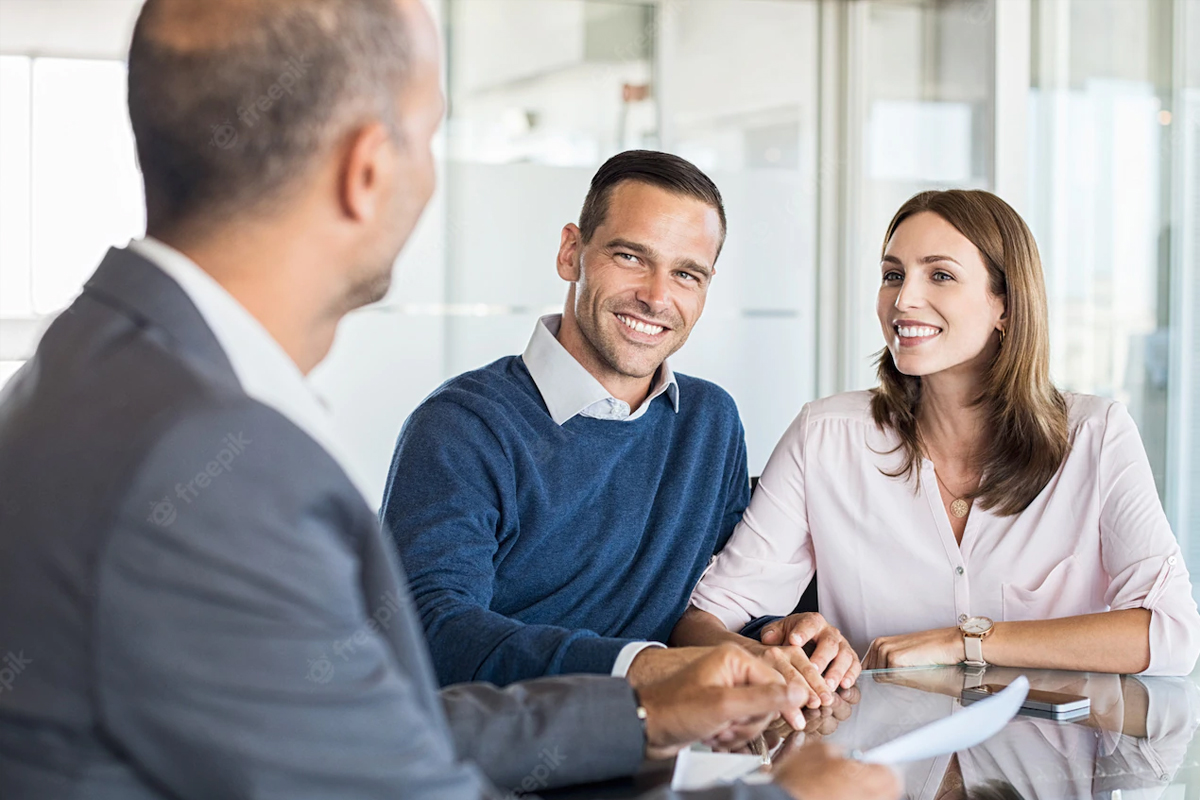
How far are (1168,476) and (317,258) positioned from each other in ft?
10.9

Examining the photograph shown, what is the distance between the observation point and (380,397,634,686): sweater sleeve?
1490 millimetres

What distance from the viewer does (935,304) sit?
87.5 inches

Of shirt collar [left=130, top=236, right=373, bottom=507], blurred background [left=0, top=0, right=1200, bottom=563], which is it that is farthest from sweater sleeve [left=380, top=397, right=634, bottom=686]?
blurred background [left=0, top=0, right=1200, bottom=563]

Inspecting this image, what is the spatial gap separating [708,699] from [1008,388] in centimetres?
129

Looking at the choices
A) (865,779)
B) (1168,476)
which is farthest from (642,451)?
(1168,476)

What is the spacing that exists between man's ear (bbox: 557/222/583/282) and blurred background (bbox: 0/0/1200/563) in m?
1.87

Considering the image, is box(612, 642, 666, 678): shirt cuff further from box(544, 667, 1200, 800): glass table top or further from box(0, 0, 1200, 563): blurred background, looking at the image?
box(0, 0, 1200, 563): blurred background

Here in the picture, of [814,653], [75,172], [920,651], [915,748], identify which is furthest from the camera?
[75,172]

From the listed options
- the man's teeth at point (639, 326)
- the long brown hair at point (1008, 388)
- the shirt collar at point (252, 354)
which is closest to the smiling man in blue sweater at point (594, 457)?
the man's teeth at point (639, 326)

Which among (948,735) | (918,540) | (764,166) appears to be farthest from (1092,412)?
(764,166)

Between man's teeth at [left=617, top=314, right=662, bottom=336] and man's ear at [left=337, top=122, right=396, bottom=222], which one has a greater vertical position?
man's ear at [left=337, top=122, right=396, bottom=222]

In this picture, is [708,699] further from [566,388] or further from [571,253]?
[571,253]

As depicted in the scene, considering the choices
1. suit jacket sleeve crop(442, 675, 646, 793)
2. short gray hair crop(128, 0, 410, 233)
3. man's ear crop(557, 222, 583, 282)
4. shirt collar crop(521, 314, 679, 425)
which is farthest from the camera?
man's ear crop(557, 222, 583, 282)

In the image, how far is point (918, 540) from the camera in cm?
215
